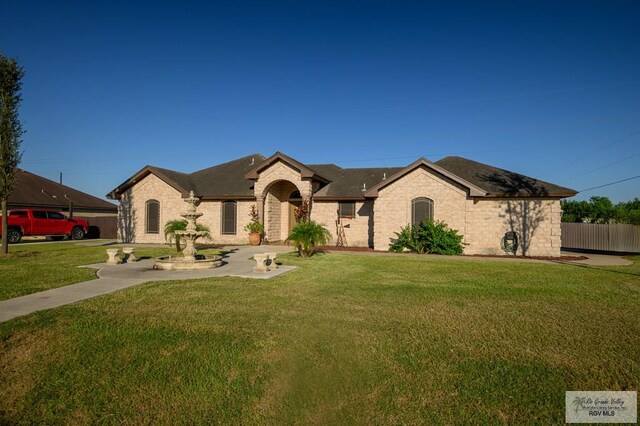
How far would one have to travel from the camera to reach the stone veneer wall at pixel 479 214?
1673 centimetres

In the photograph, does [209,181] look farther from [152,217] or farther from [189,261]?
[189,261]

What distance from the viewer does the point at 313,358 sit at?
451cm

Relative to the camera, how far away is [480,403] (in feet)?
11.7

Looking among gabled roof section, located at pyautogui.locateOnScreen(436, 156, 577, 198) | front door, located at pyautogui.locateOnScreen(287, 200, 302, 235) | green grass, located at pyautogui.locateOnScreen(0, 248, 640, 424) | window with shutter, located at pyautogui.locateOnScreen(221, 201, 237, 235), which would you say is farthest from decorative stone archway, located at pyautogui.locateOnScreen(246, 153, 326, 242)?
green grass, located at pyautogui.locateOnScreen(0, 248, 640, 424)

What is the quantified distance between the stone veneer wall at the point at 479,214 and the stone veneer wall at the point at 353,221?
2.17 metres

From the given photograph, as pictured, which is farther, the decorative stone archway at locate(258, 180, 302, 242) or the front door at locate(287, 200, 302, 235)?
the front door at locate(287, 200, 302, 235)

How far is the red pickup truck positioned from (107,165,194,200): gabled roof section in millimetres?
4689

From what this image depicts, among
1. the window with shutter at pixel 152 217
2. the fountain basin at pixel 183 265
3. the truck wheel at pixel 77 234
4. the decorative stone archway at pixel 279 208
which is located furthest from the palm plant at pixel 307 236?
the truck wheel at pixel 77 234

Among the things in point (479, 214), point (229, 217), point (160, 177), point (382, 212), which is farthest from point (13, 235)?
point (479, 214)

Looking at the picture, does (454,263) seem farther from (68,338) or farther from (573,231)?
(573,231)

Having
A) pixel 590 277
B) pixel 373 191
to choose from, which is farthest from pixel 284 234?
pixel 590 277

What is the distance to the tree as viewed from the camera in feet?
49.5

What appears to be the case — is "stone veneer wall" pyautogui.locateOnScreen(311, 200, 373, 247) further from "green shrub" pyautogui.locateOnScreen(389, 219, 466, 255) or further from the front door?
"green shrub" pyautogui.locateOnScreen(389, 219, 466, 255)

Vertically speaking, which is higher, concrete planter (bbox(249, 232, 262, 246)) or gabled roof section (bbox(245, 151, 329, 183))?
gabled roof section (bbox(245, 151, 329, 183))
